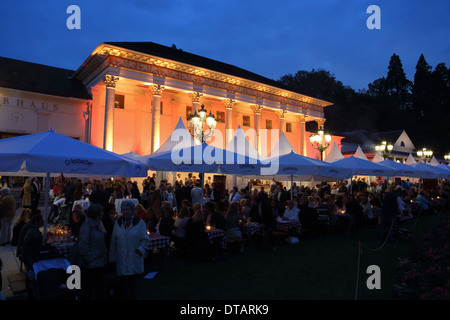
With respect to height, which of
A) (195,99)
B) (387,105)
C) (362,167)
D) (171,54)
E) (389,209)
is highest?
(387,105)

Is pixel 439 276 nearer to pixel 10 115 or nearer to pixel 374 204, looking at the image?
pixel 374 204

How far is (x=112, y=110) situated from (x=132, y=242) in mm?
19447

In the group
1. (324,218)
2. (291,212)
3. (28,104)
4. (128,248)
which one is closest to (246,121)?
(28,104)

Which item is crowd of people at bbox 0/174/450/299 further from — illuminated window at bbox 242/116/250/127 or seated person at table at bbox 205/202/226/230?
illuminated window at bbox 242/116/250/127

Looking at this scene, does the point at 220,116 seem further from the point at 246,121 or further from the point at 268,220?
the point at 268,220

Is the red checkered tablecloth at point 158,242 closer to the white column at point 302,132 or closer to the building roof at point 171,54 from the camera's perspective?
the building roof at point 171,54

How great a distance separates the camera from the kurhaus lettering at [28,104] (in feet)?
69.5

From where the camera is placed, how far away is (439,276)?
4.59 meters

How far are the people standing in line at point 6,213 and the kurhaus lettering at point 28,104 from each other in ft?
50.7

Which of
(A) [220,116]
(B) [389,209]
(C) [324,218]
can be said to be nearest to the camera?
(B) [389,209]

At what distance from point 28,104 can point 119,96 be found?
6606 millimetres

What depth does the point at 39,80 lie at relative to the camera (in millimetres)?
23625

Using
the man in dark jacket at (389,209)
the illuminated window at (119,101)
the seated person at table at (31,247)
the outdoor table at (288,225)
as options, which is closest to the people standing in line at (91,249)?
the seated person at table at (31,247)
